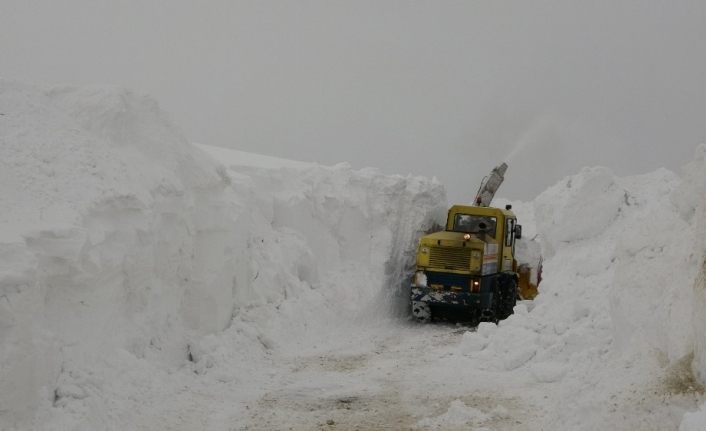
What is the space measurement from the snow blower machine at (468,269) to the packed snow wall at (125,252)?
1.45 meters

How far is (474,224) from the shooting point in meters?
17.5

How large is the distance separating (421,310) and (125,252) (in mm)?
8671

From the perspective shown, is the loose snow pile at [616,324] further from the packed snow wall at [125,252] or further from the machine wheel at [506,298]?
the packed snow wall at [125,252]

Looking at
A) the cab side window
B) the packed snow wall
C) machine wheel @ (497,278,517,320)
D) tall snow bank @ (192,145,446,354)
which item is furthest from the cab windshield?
the packed snow wall

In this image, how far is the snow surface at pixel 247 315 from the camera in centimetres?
676

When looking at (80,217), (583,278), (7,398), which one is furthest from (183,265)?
(583,278)

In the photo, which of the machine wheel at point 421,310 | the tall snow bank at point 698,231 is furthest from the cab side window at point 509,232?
the tall snow bank at point 698,231

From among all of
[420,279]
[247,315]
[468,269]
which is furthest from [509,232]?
[247,315]

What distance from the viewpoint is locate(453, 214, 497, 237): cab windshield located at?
57.1ft

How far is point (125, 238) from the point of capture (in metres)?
9.51

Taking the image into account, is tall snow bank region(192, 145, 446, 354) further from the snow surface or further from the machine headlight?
the machine headlight

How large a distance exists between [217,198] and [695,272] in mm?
8528

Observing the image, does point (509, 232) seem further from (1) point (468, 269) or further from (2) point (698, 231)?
(2) point (698, 231)

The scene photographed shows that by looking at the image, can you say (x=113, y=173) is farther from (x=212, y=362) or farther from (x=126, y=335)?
(x=212, y=362)
